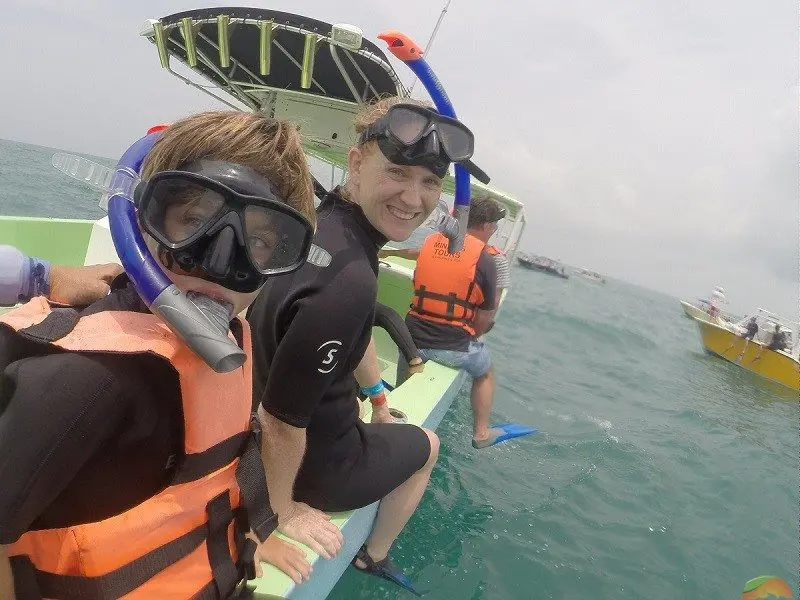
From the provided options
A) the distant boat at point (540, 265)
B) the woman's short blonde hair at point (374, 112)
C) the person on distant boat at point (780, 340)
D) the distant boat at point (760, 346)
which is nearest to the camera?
the woman's short blonde hair at point (374, 112)

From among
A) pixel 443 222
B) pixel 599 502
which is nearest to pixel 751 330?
pixel 599 502

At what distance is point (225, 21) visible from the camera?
456 centimetres

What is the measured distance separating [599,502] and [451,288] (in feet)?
7.04

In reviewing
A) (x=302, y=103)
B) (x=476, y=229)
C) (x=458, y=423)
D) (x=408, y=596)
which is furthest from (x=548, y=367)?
(x=408, y=596)

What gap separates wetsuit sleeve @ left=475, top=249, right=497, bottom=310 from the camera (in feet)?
12.3

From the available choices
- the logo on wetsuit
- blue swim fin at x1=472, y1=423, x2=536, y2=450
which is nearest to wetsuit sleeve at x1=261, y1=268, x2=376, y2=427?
the logo on wetsuit

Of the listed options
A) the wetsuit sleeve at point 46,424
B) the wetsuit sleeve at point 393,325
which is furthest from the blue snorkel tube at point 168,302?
the wetsuit sleeve at point 393,325

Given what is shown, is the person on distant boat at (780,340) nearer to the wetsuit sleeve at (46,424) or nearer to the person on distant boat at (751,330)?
the person on distant boat at (751,330)

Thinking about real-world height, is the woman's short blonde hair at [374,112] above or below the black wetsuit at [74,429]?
above

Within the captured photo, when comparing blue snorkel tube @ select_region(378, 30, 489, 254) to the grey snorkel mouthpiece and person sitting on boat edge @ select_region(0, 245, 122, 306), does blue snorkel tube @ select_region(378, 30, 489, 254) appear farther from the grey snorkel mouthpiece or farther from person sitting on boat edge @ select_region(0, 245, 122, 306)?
person sitting on boat edge @ select_region(0, 245, 122, 306)

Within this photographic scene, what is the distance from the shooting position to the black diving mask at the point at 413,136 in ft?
5.44

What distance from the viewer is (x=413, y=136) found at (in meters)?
1.67

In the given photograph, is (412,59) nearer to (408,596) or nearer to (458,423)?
(408,596)

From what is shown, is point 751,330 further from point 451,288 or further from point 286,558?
point 286,558
